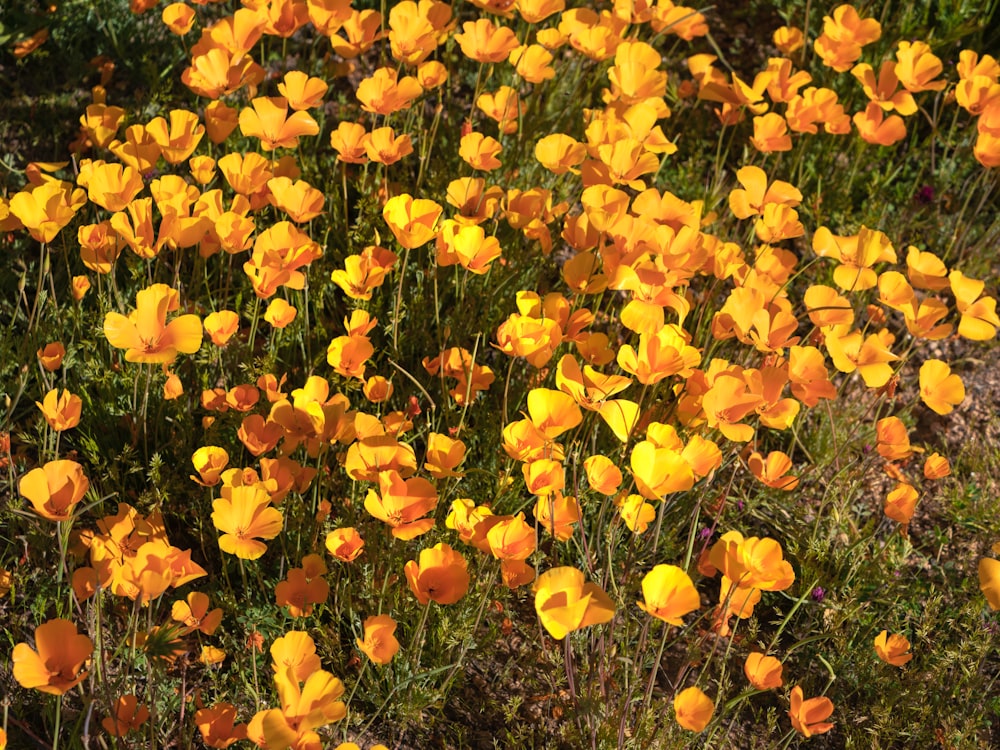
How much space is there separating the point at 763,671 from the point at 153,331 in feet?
4.24

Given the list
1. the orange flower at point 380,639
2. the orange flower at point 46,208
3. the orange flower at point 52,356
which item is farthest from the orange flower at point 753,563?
the orange flower at point 46,208

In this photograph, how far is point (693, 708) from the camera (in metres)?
1.74

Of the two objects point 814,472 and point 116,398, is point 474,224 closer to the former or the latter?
point 116,398

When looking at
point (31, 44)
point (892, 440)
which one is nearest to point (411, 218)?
point (892, 440)

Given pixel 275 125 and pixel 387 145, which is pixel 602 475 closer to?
pixel 387 145

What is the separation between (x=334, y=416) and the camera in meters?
1.91

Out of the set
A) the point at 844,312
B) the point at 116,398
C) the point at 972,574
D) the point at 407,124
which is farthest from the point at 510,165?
the point at 972,574

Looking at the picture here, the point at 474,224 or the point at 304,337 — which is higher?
the point at 474,224

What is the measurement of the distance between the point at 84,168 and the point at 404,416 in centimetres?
87

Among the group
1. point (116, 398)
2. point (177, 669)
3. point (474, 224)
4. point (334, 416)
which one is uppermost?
point (474, 224)

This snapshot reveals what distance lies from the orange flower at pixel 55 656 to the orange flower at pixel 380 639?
428 millimetres

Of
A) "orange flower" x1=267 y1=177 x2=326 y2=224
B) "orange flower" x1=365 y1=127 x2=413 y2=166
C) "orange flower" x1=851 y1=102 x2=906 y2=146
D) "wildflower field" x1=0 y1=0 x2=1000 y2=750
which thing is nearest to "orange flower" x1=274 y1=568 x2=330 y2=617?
"wildflower field" x1=0 y1=0 x2=1000 y2=750

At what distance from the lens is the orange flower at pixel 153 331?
185 cm

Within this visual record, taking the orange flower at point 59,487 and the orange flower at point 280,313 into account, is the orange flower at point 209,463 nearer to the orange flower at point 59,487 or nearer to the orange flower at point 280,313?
the orange flower at point 59,487
